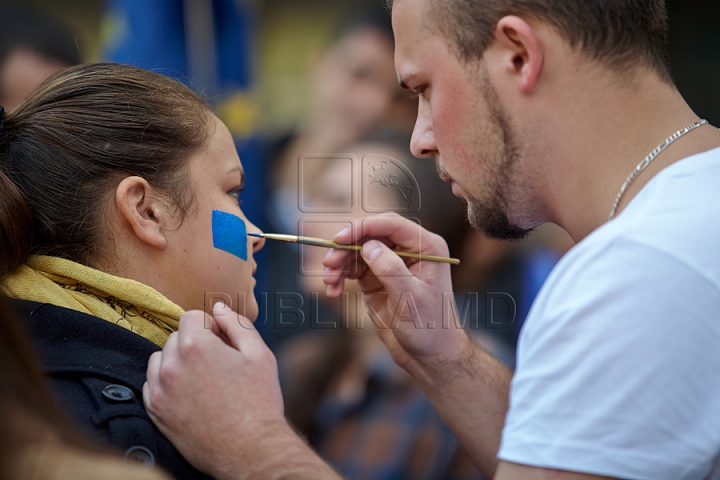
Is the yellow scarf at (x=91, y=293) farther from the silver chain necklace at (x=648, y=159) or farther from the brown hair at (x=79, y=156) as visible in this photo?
the silver chain necklace at (x=648, y=159)

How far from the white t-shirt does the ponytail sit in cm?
118

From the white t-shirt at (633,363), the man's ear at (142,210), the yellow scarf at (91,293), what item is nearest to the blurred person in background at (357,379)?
the man's ear at (142,210)

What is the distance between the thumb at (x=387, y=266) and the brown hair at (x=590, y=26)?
60cm

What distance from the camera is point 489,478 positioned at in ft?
6.48

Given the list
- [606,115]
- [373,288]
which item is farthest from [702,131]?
[373,288]

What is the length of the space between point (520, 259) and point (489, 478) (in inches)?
59.2

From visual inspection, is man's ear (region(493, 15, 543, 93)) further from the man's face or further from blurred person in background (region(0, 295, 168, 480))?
blurred person in background (region(0, 295, 168, 480))

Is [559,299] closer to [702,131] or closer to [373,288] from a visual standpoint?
[702,131]

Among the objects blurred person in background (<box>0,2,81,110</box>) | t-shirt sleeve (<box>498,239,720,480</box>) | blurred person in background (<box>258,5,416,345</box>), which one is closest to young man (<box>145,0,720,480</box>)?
t-shirt sleeve (<box>498,239,720,480</box>)

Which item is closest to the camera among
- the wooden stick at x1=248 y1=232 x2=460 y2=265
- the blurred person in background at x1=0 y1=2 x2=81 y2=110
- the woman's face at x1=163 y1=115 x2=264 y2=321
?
the woman's face at x1=163 y1=115 x2=264 y2=321

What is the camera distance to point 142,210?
1735mm

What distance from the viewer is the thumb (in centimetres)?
194

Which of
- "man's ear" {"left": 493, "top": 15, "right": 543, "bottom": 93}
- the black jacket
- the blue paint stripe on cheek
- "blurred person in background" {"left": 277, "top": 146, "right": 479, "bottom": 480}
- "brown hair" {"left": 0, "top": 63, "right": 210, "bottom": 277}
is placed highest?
"man's ear" {"left": 493, "top": 15, "right": 543, "bottom": 93}

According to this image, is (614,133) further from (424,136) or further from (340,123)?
(340,123)
